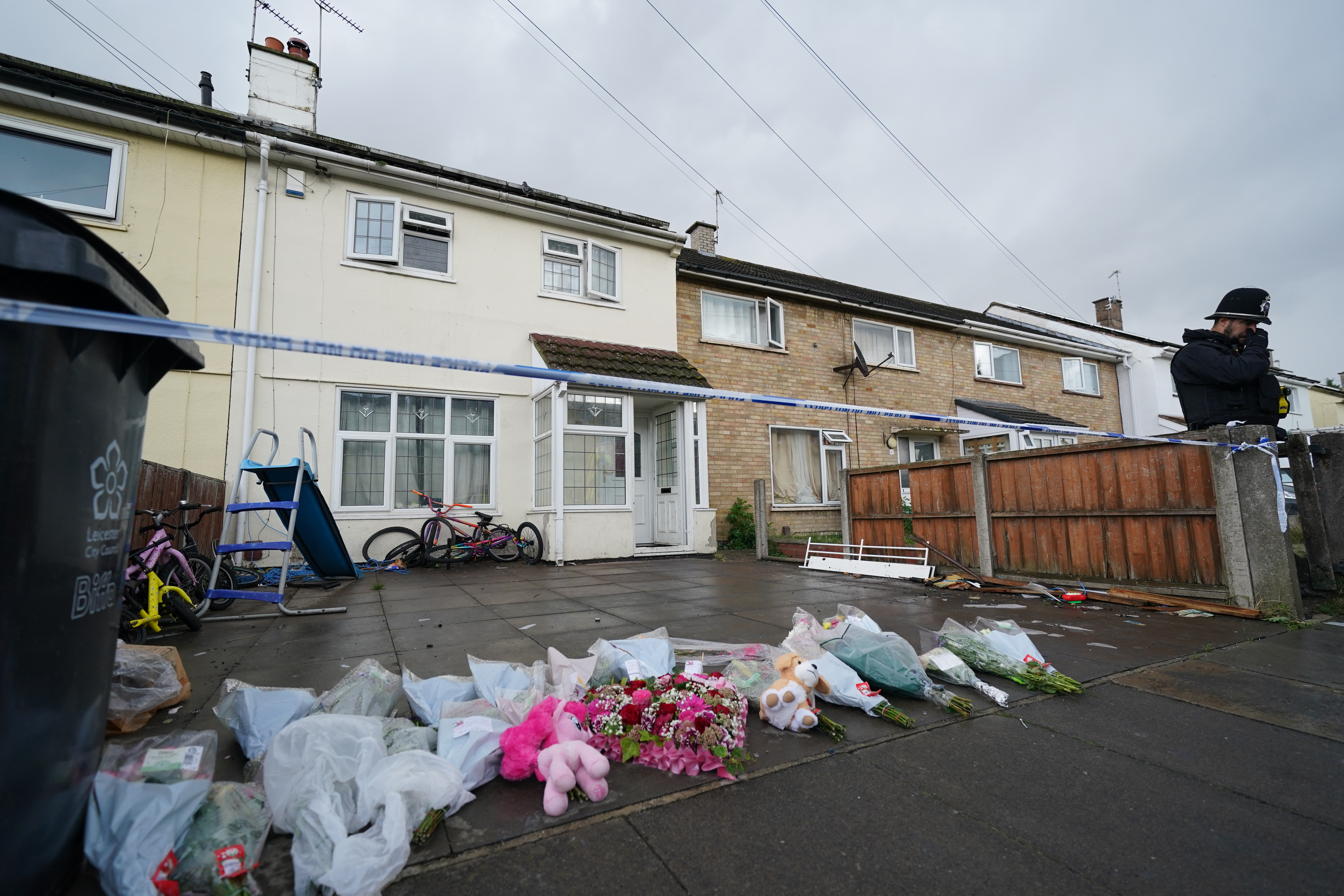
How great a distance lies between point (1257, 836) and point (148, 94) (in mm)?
11473

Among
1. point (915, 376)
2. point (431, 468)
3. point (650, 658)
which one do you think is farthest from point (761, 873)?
point (915, 376)

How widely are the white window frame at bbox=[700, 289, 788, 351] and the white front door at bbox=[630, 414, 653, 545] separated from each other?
263 cm

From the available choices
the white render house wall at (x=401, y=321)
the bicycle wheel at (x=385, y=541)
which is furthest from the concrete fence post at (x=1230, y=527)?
the bicycle wheel at (x=385, y=541)

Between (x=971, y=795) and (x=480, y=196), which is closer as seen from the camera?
(x=971, y=795)

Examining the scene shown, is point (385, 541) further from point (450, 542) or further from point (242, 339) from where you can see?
point (242, 339)

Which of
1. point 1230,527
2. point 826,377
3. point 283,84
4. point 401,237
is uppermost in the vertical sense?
point 283,84

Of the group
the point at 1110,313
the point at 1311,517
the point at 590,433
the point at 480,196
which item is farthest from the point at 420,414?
the point at 1110,313

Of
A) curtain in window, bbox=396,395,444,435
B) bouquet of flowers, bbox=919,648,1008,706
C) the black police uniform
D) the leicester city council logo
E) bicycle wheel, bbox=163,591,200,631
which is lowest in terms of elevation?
bouquet of flowers, bbox=919,648,1008,706

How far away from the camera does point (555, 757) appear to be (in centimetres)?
182

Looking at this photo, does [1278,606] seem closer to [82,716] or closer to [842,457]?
[82,716]

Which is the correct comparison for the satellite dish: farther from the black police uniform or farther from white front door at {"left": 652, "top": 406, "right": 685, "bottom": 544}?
the black police uniform

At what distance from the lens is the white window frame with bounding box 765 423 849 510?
36.8 feet

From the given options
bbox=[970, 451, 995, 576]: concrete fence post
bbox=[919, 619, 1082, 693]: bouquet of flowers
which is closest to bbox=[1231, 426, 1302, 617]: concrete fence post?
bbox=[970, 451, 995, 576]: concrete fence post

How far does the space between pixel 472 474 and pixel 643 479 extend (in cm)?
290
